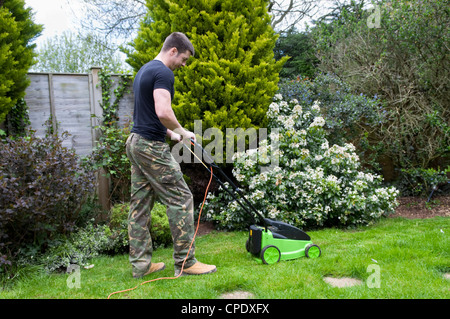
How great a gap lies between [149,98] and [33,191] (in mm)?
1451

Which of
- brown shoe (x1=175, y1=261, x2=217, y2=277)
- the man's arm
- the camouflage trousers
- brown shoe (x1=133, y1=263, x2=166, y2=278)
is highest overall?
the man's arm

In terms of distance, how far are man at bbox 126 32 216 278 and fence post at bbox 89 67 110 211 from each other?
203 centimetres

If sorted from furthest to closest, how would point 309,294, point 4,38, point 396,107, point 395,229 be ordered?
point 396,107
point 395,229
point 4,38
point 309,294

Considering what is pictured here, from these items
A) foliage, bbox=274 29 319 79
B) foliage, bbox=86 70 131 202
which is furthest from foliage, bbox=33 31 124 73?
foliage, bbox=86 70 131 202

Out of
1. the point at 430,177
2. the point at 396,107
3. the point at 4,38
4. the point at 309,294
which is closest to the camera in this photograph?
the point at 309,294

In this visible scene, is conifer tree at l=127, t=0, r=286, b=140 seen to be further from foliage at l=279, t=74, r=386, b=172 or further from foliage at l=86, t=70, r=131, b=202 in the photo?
foliage at l=279, t=74, r=386, b=172

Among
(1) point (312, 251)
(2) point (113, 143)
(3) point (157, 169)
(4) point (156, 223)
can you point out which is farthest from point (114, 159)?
(1) point (312, 251)

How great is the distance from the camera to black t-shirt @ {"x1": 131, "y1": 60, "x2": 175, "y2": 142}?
9.22ft

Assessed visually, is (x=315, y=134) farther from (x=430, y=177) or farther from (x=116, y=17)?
(x=116, y=17)

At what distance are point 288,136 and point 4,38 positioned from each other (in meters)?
3.64

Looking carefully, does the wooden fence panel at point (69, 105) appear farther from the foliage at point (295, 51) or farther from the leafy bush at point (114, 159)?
the foliage at point (295, 51)
